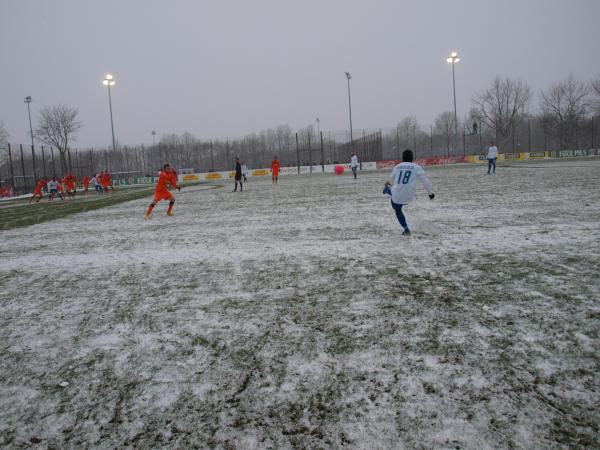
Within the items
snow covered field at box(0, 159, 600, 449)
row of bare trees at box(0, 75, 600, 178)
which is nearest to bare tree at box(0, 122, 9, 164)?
row of bare trees at box(0, 75, 600, 178)

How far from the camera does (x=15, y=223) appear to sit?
13578 mm

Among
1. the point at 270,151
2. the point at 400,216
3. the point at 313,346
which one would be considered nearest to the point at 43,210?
the point at 400,216

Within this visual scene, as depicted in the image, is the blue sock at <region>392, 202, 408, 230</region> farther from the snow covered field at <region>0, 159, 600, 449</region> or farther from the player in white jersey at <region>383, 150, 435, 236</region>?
the snow covered field at <region>0, 159, 600, 449</region>

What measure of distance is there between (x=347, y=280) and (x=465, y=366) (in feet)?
7.35

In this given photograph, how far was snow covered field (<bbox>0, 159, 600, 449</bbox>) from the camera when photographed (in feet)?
7.80

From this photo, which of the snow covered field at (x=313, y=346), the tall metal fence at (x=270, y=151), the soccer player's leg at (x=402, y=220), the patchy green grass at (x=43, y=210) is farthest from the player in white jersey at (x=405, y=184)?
the tall metal fence at (x=270, y=151)

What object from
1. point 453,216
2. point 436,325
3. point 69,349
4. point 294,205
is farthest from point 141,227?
point 436,325

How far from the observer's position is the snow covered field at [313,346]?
238 centimetres

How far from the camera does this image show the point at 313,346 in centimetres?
335

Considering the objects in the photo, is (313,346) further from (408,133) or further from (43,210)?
(408,133)

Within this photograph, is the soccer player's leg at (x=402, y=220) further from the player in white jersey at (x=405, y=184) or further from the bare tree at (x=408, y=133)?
A: the bare tree at (x=408, y=133)

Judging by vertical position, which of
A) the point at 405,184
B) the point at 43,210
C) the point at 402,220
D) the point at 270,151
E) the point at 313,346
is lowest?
the point at 313,346

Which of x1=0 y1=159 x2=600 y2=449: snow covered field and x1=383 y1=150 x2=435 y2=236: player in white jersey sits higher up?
x1=383 y1=150 x2=435 y2=236: player in white jersey

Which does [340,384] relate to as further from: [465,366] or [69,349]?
[69,349]
